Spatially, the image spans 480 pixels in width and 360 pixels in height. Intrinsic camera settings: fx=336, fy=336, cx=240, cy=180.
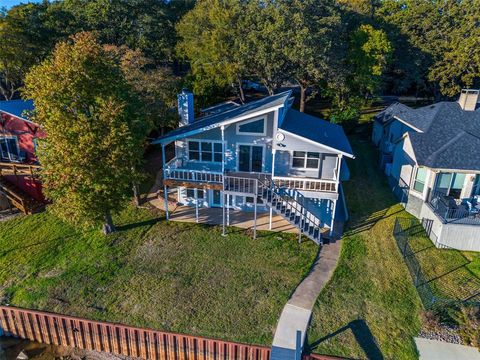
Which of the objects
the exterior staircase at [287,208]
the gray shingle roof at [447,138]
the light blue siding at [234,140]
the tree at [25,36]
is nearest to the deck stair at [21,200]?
the light blue siding at [234,140]

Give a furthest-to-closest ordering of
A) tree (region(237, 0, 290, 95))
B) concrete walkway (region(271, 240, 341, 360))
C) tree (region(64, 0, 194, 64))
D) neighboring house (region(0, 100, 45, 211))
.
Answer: tree (region(64, 0, 194, 64)) → tree (region(237, 0, 290, 95)) → neighboring house (region(0, 100, 45, 211)) → concrete walkway (region(271, 240, 341, 360))

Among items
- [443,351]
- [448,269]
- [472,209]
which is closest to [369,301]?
[443,351]

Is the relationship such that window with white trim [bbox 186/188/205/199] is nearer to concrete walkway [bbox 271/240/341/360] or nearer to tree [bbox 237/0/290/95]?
concrete walkway [bbox 271/240/341/360]

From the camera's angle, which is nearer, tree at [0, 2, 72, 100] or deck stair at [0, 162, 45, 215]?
deck stair at [0, 162, 45, 215]

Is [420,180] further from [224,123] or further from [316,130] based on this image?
[224,123]

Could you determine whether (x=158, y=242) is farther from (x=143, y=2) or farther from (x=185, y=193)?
(x=143, y=2)

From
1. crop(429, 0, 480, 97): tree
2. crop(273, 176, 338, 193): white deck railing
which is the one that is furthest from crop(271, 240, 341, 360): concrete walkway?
crop(429, 0, 480, 97): tree
